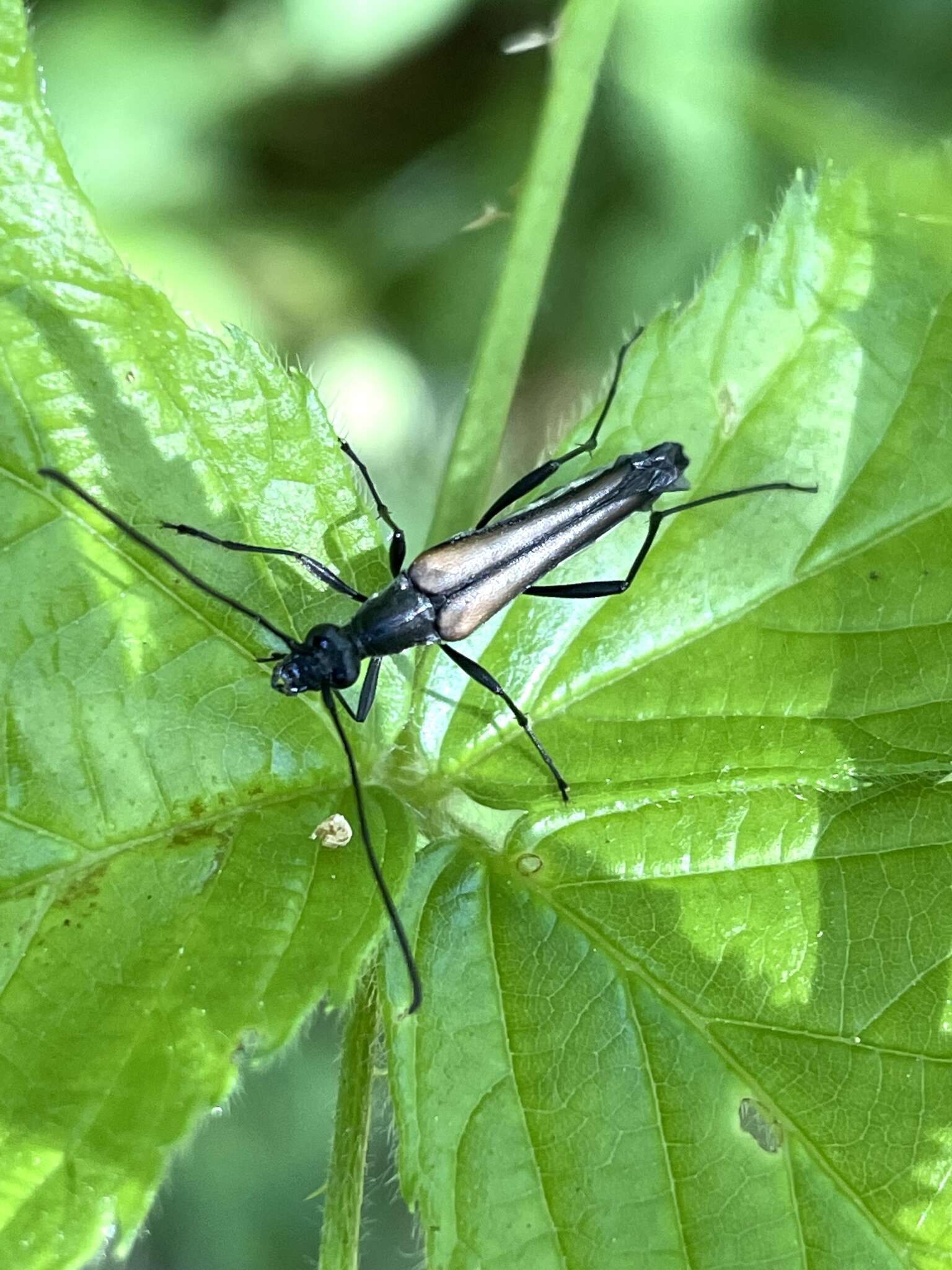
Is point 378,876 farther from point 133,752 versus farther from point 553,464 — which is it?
point 553,464

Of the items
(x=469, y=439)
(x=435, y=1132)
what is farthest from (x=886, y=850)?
(x=469, y=439)

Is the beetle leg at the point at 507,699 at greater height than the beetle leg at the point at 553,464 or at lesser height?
lesser

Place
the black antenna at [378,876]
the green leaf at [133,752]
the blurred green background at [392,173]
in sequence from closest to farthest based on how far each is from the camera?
the green leaf at [133,752], the black antenna at [378,876], the blurred green background at [392,173]

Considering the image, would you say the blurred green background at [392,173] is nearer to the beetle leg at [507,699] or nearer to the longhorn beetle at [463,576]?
the longhorn beetle at [463,576]

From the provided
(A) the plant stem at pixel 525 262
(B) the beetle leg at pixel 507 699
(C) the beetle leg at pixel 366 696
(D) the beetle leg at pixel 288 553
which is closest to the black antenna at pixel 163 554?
(D) the beetle leg at pixel 288 553

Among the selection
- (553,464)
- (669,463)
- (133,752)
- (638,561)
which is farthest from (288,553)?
(669,463)

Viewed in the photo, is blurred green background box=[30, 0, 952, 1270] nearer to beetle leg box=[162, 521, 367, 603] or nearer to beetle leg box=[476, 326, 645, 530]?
beetle leg box=[476, 326, 645, 530]

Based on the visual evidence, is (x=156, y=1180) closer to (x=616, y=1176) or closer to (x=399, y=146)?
(x=616, y=1176)
